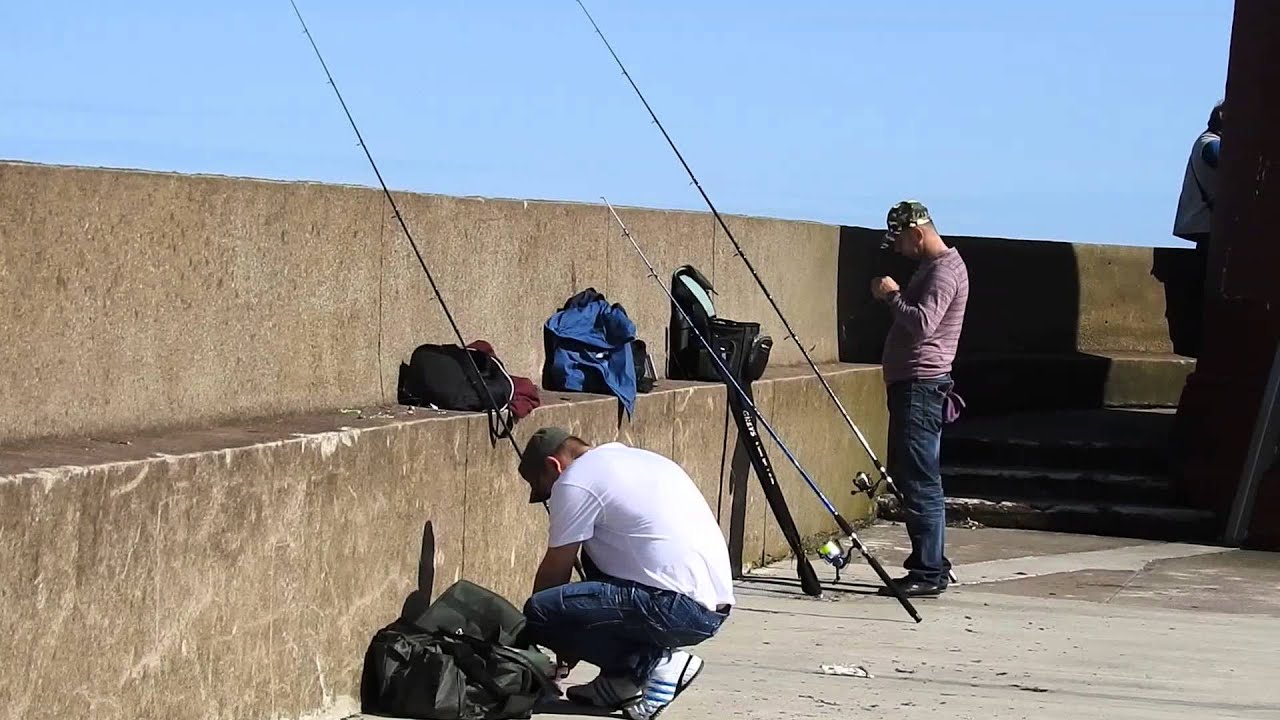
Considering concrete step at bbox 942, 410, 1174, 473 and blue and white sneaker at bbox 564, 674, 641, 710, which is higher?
concrete step at bbox 942, 410, 1174, 473

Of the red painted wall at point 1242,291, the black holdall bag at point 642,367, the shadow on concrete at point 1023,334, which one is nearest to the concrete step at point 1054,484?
the red painted wall at point 1242,291

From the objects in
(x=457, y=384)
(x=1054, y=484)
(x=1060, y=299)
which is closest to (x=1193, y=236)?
(x=1060, y=299)

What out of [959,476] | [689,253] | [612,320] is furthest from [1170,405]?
[612,320]

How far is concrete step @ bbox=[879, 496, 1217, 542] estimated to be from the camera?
11445mm

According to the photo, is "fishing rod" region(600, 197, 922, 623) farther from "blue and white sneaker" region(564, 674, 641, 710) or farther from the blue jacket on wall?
"blue and white sneaker" region(564, 674, 641, 710)

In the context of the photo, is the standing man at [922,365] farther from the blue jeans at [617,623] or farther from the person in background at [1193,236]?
the person in background at [1193,236]

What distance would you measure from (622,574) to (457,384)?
104 cm

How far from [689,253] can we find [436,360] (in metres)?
3.12

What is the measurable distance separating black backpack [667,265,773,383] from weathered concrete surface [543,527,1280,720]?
103 cm

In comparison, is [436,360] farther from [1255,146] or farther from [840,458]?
[1255,146]

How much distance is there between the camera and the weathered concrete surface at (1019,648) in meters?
6.68

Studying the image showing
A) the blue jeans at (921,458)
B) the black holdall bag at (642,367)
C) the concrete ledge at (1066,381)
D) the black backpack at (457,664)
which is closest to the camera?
the black backpack at (457,664)

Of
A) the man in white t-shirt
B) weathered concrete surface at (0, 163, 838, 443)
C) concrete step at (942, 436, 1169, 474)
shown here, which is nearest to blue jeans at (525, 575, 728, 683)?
the man in white t-shirt

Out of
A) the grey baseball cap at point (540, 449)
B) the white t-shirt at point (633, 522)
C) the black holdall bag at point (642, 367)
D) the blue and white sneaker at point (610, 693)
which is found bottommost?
the blue and white sneaker at point (610, 693)
